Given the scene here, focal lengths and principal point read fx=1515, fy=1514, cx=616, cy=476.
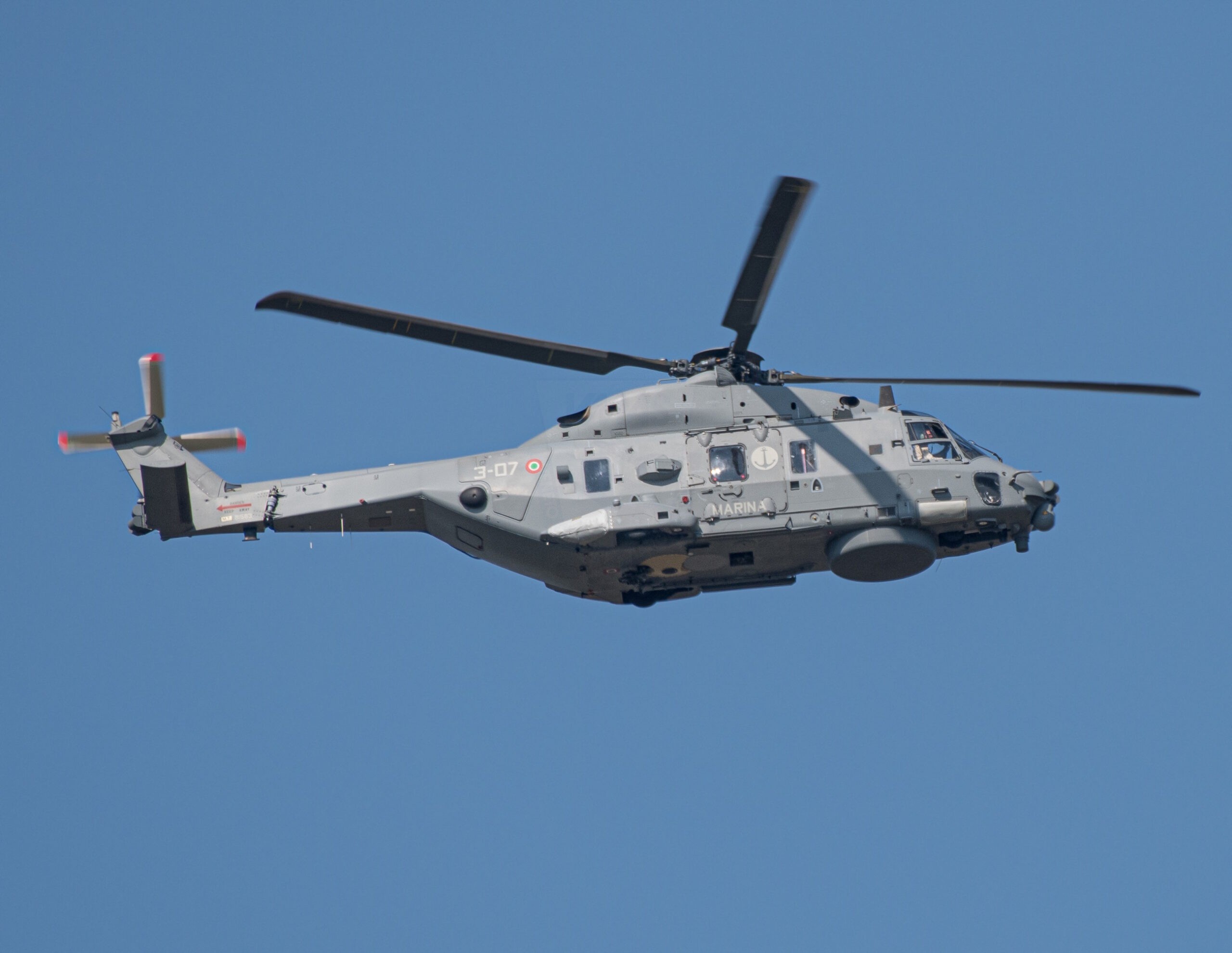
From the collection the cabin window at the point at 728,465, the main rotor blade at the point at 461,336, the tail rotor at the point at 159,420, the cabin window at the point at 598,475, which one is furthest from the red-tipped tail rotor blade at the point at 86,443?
the cabin window at the point at 728,465

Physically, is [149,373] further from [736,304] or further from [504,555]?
[736,304]

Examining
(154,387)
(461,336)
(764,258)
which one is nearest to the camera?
(764,258)

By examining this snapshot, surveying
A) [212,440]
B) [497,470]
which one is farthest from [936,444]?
[212,440]

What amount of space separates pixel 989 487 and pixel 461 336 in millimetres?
9419

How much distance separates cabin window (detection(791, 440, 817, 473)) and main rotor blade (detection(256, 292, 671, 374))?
2708 millimetres

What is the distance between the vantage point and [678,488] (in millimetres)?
25906

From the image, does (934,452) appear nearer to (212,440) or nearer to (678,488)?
(678,488)

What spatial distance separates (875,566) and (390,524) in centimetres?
859

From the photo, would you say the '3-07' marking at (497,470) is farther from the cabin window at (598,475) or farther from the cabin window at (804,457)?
the cabin window at (804,457)

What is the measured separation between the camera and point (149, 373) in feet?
91.2

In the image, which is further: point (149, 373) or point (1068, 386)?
point (149, 373)

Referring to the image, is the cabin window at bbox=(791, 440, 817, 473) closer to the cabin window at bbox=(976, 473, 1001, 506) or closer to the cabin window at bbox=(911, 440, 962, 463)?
the cabin window at bbox=(911, 440, 962, 463)

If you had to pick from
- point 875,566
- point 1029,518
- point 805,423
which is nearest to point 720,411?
point 805,423

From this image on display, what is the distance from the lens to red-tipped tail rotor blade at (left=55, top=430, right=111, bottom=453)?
90.3 ft
